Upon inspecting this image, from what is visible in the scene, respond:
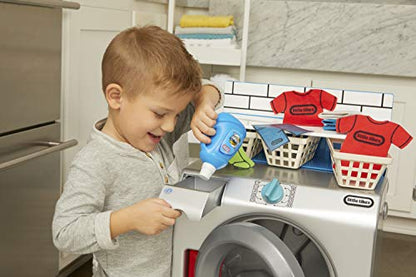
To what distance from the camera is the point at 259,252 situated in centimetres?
110

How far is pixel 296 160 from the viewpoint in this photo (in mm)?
1245

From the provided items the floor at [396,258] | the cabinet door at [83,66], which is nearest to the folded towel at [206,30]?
the cabinet door at [83,66]

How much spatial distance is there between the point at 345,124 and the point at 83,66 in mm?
1225

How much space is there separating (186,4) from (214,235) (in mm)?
2234

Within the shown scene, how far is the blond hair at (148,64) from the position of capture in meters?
1.06

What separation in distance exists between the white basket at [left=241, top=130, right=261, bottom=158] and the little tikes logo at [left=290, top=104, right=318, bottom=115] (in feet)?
0.36

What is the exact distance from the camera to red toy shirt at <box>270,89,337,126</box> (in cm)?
131

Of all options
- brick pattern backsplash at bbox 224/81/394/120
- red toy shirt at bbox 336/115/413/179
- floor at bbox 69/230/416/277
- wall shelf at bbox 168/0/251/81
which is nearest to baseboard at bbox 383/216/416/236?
floor at bbox 69/230/416/277

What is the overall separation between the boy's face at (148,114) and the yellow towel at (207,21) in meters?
1.65

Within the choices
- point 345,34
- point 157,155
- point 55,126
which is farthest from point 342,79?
point 157,155

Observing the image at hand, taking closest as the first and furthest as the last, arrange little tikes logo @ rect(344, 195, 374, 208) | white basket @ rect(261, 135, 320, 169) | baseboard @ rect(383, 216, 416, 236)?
little tikes logo @ rect(344, 195, 374, 208) < white basket @ rect(261, 135, 320, 169) < baseboard @ rect(383, 216, 416, 236)

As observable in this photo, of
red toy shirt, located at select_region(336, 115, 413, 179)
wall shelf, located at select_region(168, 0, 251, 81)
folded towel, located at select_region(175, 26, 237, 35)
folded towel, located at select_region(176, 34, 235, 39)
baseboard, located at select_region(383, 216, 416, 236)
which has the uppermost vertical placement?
folded towel, located at select_region(175, 26, 237, 35)

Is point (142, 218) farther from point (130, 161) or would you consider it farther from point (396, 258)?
point (396, 258)

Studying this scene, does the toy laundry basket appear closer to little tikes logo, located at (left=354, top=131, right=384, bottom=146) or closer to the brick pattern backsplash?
little tikes logo, located at (left=354, top=131, right=384, bottom=146)
